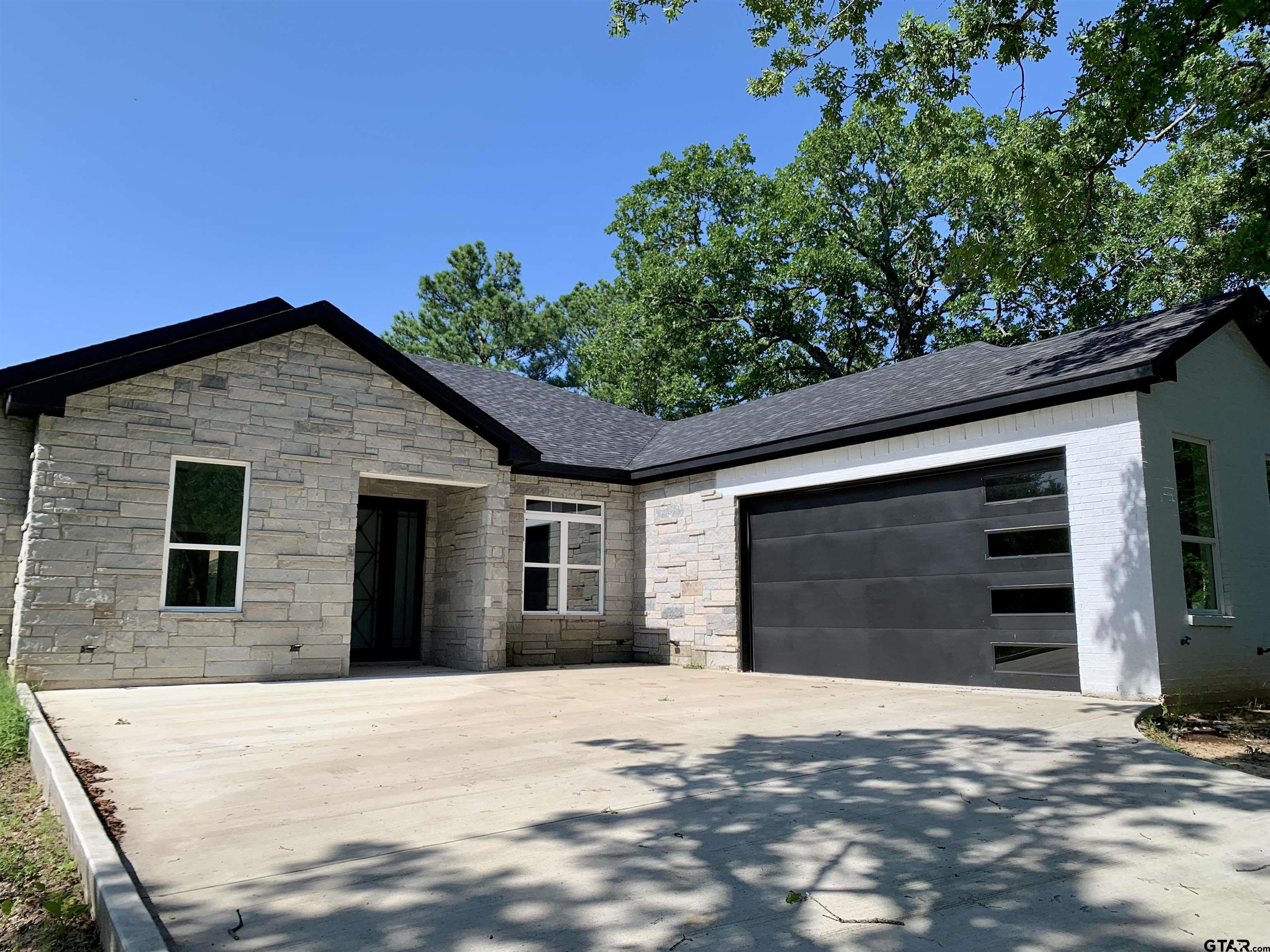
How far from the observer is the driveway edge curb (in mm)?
2615

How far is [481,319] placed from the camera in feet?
126

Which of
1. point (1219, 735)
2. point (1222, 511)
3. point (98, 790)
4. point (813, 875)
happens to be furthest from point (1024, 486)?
point (98, 790)

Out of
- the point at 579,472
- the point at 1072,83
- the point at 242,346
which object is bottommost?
the point at 579,472

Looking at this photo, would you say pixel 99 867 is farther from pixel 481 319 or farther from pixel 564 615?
pixel 481 319

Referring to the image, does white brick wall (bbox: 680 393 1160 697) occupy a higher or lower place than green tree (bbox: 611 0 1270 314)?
lower

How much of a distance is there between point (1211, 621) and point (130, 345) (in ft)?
41.5

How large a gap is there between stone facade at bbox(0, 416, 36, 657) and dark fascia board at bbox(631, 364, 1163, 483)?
8.51 m

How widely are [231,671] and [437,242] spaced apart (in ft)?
103

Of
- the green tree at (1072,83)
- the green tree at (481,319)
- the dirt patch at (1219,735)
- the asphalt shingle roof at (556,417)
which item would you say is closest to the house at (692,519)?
the dirt patch at (1219,735)

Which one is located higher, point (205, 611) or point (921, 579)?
point (921, 579)

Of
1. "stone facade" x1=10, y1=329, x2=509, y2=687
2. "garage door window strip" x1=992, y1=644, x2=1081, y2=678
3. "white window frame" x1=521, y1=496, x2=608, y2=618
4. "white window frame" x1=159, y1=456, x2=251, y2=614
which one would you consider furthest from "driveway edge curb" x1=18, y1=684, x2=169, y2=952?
"garage door window strip" x1=992, y1=644, x2=1081, y2=678

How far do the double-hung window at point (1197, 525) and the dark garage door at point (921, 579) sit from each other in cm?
133

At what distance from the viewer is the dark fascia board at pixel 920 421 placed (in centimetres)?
833

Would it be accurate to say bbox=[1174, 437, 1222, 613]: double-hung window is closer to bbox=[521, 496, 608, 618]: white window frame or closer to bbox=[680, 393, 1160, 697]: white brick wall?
bbox=[680, 393, 1160, 697]: white brick wall
